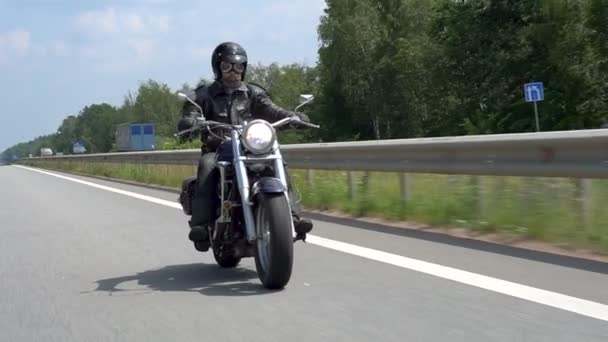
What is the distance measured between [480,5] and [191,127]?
45220 millimetres

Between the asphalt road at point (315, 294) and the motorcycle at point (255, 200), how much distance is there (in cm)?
27

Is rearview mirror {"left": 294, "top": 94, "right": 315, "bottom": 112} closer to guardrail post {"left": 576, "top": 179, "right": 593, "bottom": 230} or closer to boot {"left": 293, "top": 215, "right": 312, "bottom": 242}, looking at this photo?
boot {"left": 293, "top": 215, "right": 312, "bottom": 242}

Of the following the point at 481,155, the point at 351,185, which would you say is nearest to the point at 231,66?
the point at 481,155

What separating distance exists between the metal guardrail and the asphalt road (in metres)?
0.89

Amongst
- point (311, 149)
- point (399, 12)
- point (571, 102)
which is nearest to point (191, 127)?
point (311, 149)

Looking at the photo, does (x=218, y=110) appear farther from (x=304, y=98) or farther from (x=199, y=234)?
(x=199, y=234)

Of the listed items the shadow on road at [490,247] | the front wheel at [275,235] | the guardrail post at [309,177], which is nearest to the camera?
the front wheel at [275,235]

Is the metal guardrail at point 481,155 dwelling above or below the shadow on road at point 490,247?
above

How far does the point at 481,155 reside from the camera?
8922 millimetres

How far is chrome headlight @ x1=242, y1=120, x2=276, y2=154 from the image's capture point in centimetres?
603

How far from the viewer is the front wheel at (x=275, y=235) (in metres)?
5.69

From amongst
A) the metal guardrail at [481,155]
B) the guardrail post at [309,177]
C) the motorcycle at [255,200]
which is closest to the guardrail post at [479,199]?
the metal guardrail at [481,155]

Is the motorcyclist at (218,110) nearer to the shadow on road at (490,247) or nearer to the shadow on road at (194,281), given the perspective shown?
the shadow on road at (194,281)

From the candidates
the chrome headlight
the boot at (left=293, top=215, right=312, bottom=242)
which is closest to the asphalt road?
the boot at (left=293, top=215, right=312, bottom=242)
